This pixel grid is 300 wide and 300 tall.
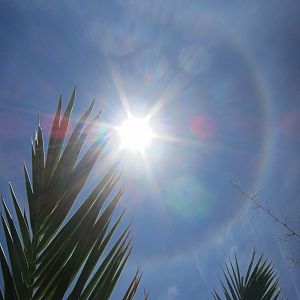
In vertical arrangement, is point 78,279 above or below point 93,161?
below

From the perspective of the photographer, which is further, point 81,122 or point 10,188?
point 81,122

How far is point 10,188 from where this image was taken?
5.14 feet

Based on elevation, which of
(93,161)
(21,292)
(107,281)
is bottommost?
(21,292)

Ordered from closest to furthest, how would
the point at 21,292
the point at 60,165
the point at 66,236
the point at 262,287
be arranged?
the point at 21,292
the point at 66,236
the point at 60,165
the point at 262,287

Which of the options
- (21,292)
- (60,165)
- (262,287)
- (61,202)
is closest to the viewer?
(21,292)

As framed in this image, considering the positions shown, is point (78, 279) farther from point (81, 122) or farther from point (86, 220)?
point (81, 122)

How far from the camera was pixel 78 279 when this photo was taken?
1.23 meters

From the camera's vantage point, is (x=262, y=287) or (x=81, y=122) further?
(x=262, y=287)

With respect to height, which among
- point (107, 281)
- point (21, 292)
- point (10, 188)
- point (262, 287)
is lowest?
point (21, 292)

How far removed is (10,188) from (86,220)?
0.49 metres

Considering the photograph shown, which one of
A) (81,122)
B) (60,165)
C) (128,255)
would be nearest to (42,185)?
(60,165)

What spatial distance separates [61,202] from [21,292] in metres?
0.38

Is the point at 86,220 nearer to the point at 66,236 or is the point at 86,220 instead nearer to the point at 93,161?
the point at 66,236

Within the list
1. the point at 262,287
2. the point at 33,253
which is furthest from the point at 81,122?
the point at 262,287
